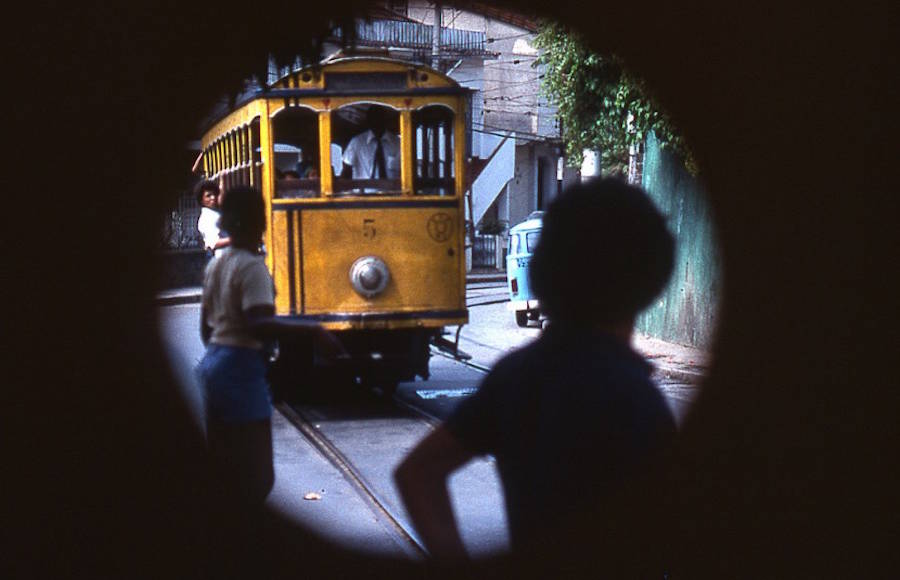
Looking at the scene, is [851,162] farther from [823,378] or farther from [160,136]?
[160,136]

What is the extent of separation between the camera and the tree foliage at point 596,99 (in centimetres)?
1020

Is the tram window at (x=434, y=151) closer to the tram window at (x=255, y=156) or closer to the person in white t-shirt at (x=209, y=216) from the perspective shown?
the tram window at (x=255, y=156)

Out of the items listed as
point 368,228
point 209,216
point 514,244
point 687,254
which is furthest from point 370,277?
point 514,244

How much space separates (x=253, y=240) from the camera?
362 cm

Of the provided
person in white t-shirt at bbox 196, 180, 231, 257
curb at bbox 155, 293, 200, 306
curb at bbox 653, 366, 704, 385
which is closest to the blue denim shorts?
person in white t-shirt at bbox 196, 180, 231, 257

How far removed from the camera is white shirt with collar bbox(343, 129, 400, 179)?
826 cm

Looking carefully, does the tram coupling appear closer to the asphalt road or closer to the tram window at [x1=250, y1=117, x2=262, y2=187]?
the asphalt road

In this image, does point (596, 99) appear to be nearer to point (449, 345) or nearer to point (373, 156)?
point (373, 156)

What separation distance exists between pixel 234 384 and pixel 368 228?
187 inches

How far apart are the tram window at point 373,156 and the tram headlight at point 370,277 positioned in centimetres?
58

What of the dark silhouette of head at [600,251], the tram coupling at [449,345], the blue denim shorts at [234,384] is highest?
the dark silhouette of head at [600,251]

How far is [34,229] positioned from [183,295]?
17.6m

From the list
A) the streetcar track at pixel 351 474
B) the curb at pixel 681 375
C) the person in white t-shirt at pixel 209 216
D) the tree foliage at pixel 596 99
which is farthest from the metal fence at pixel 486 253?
the person in white t-shirt at pixel 209 216

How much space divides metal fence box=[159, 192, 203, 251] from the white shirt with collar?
13.3 metres
